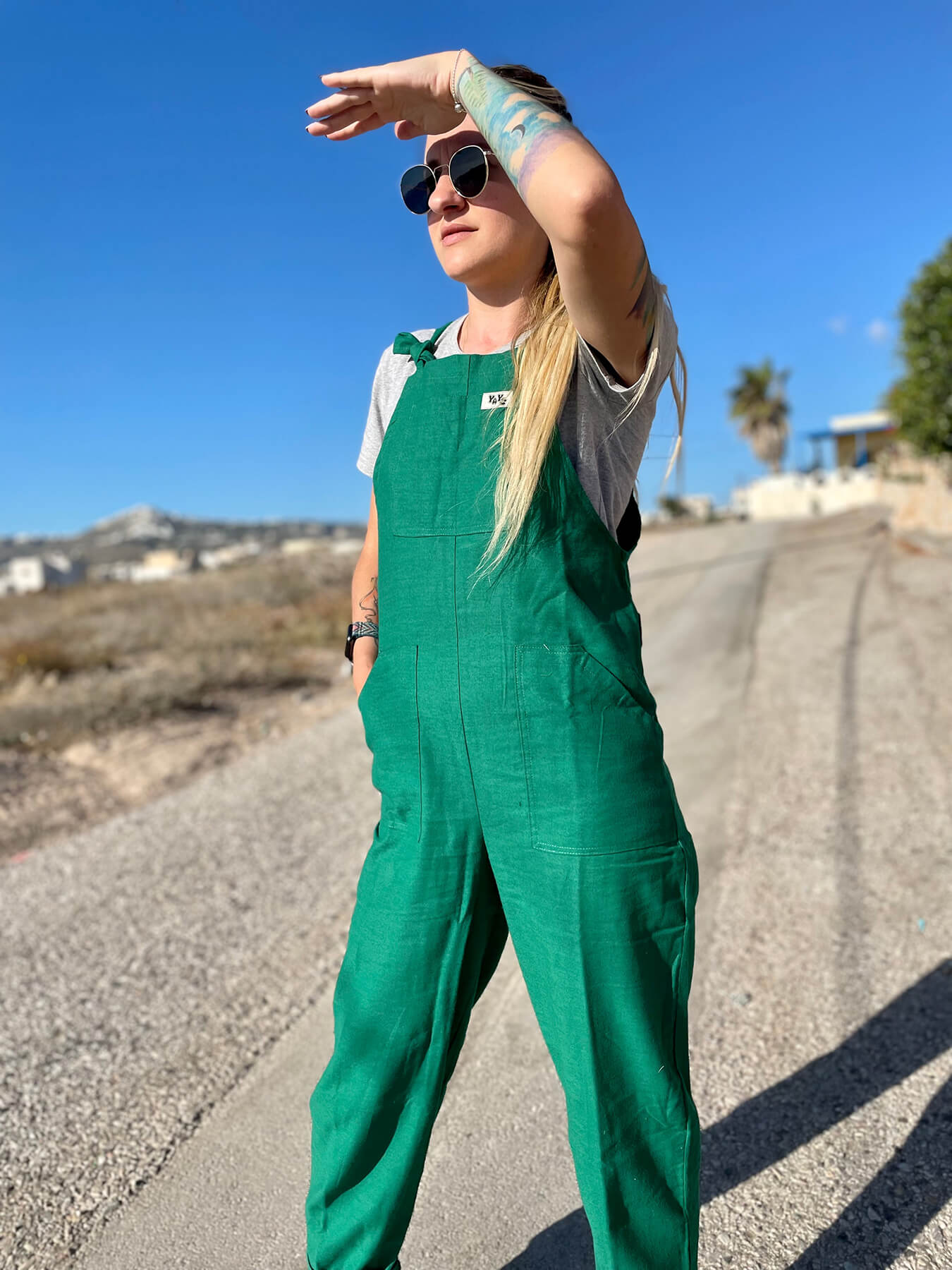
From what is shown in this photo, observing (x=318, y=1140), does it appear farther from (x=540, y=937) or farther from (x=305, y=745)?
(x=305, y=745)

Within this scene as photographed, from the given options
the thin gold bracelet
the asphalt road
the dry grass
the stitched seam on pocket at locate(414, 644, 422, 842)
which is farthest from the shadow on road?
the dry grass

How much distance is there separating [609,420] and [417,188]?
1.80 feet

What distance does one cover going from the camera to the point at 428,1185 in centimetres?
222

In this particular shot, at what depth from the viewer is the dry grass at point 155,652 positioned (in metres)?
8.52

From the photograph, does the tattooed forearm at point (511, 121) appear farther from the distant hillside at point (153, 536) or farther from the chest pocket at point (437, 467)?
the distant hillside at point (153, 536)

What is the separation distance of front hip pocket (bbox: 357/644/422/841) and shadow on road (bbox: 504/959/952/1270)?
111 cm

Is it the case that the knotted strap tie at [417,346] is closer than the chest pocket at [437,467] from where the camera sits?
No

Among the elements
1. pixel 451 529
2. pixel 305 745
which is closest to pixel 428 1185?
pixel 451 529

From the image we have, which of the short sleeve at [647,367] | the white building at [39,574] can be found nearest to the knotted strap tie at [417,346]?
the short sleeve at [647,367]

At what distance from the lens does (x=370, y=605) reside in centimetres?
181

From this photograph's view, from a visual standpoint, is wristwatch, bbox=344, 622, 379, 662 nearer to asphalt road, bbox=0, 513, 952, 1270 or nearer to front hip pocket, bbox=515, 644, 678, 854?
front hip pocket, bbox=515, 644, 678, 854

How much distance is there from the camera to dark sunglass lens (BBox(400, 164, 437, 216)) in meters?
1.60

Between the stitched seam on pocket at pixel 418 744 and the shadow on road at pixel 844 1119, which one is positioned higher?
the stitched seam on pocket at pixel 418 744

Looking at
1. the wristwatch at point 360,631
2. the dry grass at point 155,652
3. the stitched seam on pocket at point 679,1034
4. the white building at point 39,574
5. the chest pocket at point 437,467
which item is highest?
the chest pocket at point 437,467
